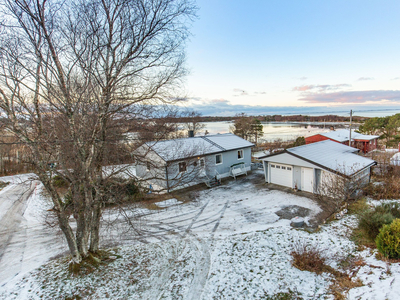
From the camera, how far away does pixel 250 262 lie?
251 inches

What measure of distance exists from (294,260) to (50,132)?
8363 millimetres

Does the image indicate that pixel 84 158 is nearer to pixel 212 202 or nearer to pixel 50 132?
pixel 50 132

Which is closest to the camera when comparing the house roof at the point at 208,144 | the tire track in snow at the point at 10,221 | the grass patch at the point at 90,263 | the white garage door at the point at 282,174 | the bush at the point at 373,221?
the grass patch at the point at 90,263

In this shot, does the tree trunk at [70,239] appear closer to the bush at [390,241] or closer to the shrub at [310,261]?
the shrub at [310,261]

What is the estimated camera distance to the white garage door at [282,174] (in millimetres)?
14141

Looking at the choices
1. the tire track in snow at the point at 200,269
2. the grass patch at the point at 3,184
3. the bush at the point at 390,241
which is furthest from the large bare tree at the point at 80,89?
the grass patch at the point at 3,184

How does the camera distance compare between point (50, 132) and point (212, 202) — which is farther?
point (212, 202)

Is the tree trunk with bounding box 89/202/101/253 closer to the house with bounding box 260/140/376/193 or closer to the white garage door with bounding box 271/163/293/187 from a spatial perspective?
the house with bounding box 260/140/376/193

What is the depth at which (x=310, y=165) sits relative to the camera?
501 inches

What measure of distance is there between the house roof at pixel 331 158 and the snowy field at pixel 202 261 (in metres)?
2.86

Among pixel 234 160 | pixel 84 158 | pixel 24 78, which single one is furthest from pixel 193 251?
pixel 234 160

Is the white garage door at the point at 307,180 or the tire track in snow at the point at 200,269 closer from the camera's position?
the tire track in snow at the point at 200,269

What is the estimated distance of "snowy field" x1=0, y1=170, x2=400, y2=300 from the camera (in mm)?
5219

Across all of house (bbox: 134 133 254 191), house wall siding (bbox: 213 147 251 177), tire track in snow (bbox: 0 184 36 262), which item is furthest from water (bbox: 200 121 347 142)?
tire track in snow (bbox: 0 184 36 262)
